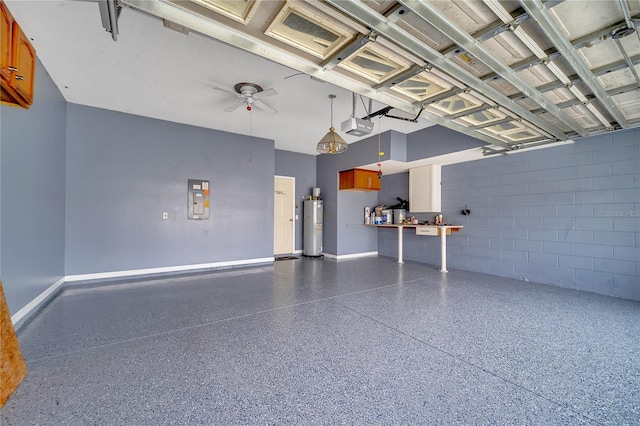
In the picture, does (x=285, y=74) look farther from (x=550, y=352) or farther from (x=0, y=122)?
(x=550, y=352)

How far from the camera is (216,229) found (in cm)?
567

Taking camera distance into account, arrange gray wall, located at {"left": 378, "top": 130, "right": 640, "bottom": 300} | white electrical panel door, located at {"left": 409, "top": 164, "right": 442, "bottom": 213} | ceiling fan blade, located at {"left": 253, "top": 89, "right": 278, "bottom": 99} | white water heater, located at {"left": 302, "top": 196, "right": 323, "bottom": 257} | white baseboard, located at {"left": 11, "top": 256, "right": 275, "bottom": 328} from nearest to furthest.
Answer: white baseboard, located at {"left": 11, "top": 256, "right": 275, "bottom": 328} < ceiling fan blade, located at {"left": 253, "top": 89, "right": 278, "bottom": 99} < gray wall, located at {"left": 378, "top": 130, "right": 640, "bottom": 300} < white electrical panel door, located at {"left": 409, "top": 164, "right": 442, "bottom": 213} < white water heater, located at {"left": 302, "top": 196, "right": 323, "bottom": 257}

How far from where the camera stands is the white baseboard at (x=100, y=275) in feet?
9.49

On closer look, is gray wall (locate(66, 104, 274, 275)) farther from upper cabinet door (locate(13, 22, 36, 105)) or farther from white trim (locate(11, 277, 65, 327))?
upper cabinet door (locate(13, 22, 36, 105))

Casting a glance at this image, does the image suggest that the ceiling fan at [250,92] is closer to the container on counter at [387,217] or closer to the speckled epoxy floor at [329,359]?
the speckled epoxy floor at [329,359]

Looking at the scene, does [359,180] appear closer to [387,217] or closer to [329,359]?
[387,217]

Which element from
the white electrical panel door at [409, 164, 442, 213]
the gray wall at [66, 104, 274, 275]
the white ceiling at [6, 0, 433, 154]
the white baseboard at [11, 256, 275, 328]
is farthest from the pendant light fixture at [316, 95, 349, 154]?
the white baseboard at [11, 256, 275, 328]

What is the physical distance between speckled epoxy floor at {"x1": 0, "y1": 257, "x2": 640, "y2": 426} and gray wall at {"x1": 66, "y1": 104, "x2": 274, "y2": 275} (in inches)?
44.0

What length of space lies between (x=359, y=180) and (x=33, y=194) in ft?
18.6

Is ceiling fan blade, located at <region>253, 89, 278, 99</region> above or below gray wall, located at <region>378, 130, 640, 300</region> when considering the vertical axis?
above

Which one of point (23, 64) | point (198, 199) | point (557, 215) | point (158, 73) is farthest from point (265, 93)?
point (557, 215)

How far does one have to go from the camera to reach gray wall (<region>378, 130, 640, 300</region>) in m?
3.80

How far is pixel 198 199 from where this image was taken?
546cm

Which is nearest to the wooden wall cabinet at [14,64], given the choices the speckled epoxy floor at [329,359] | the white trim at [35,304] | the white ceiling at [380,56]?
the white ceiling at [380,56]
